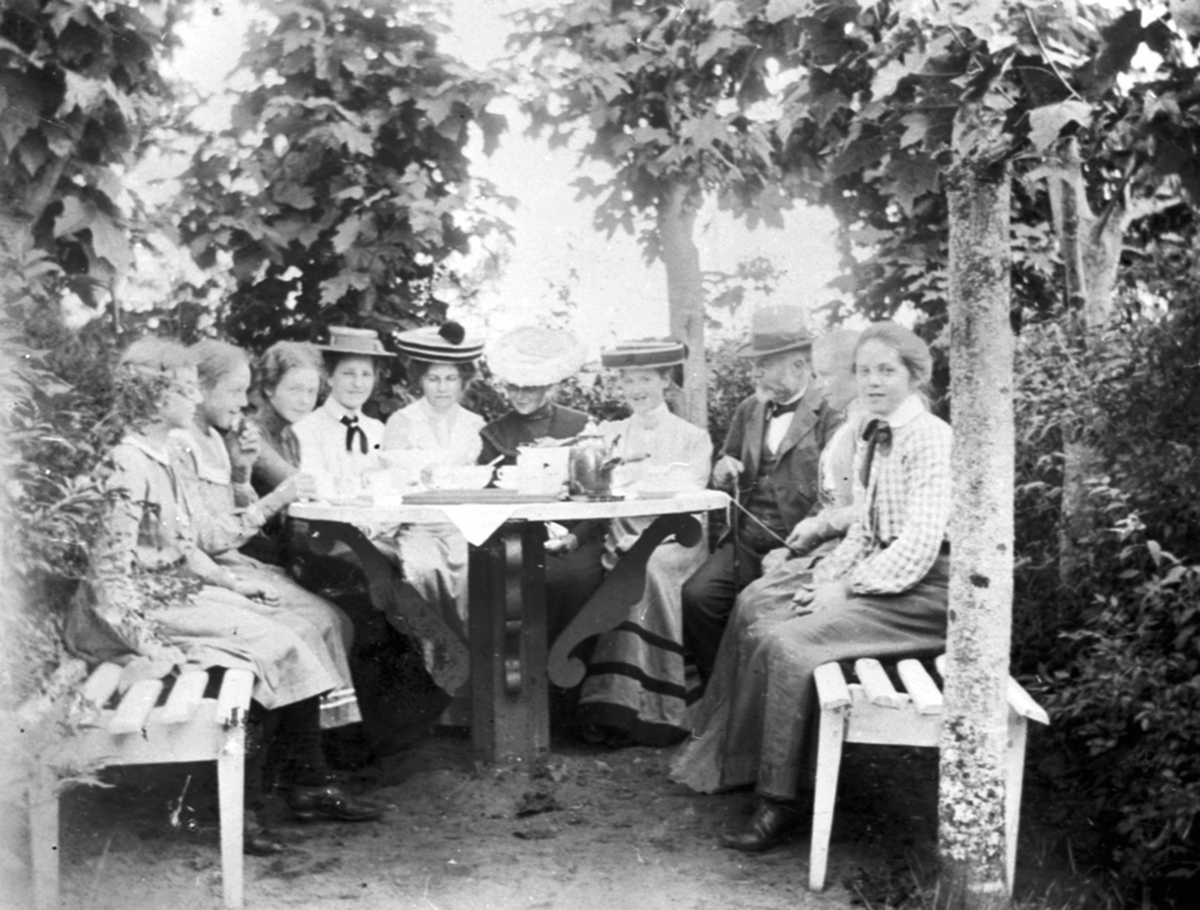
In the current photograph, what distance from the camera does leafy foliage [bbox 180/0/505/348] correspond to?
6.10 meters

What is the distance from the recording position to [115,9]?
4.38 metres

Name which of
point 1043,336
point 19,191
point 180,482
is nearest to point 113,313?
point 19,191

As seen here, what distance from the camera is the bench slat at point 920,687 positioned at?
3.53 m

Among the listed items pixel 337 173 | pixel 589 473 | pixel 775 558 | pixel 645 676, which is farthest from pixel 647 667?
pixel 337 173

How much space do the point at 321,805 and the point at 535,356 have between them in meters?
2.41

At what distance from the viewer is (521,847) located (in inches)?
161

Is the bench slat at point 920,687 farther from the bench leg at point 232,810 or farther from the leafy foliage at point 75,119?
the leafy foliage at point 75,119

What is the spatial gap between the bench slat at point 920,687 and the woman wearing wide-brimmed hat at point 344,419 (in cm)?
265

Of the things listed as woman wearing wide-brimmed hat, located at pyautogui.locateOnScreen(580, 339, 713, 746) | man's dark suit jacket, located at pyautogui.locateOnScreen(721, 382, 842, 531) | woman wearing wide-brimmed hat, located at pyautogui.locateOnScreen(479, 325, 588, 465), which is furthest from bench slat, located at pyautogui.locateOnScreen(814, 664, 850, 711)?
woman wearing wide-brimmed hat, located at pyautogui.locateOnScreen(479, 325, 588, 465)

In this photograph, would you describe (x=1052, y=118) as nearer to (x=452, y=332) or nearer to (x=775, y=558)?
(x=775, y=558)

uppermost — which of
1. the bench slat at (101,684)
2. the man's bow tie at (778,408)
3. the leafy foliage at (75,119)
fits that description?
the leafy foliage at (75,119)

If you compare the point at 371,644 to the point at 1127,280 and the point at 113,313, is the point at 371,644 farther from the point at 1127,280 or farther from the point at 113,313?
the point at 1127,280

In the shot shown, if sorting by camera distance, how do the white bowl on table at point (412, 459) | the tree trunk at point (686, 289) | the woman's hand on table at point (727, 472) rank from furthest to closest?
the tree trunk at point (686, 289) < the woman's hand on table at point (727, 472) < the white bowl on table at point (412, 459)

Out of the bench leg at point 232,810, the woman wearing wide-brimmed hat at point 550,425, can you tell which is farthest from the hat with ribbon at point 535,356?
the bench leg at point 232,810
